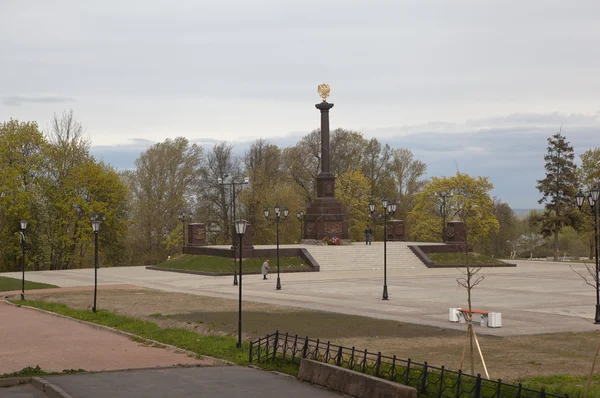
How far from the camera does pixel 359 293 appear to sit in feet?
119

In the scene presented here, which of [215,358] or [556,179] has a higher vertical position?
[556,179]

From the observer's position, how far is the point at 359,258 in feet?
192

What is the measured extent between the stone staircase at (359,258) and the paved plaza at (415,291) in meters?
1.16

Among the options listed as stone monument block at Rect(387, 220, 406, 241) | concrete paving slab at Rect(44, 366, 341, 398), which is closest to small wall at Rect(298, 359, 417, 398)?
concrete paving slab at Rect(44, 366, 341, 398)

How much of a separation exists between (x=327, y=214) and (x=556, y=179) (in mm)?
28237

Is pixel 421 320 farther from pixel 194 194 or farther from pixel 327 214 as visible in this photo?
pixel 194 194

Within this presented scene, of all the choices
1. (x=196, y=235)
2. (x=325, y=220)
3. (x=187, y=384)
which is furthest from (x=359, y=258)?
(x=187, y=384)

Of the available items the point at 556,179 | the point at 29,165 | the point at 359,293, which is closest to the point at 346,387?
the point at 359,293

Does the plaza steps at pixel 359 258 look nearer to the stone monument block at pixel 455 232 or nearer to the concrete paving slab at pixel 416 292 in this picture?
the concrete paving slab at pixel 416 292

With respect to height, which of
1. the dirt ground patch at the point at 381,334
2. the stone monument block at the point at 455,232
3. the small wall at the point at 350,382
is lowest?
the dirt ground patch at the point at 381,334

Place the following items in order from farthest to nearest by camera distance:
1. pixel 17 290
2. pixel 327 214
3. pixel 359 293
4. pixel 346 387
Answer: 1. pixel 327 214
2. pixel 17 290
3. pixel 359 293
4. pixel 346 387

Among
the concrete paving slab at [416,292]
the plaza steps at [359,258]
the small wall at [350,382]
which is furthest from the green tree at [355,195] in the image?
the small wall at [350,382]

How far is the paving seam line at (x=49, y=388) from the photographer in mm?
13280

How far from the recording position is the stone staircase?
186 ft
